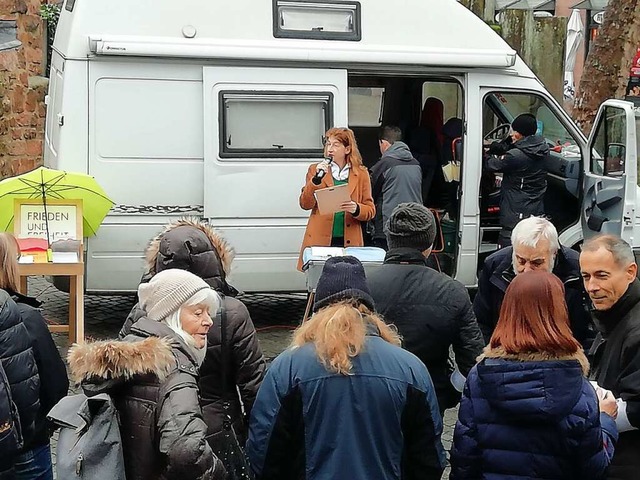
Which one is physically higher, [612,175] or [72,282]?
[612,175]

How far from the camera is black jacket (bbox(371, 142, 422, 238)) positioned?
8.01m

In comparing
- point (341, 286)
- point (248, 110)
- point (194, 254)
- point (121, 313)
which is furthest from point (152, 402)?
point (121, 313)

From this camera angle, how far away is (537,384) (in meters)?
3.25

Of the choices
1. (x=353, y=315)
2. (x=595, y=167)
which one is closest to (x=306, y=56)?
(x=595, y=167)

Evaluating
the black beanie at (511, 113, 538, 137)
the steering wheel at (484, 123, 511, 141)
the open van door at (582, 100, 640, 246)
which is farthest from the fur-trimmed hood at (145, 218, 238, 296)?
the steering wheel at (484, 123, 511, 141)

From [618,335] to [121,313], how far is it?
631 centimetres

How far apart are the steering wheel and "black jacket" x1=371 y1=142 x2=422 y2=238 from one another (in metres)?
1.63

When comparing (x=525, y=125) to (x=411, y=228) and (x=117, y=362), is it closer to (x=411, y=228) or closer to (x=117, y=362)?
(x=411, y=228)

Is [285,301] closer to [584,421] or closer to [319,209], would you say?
[319,209]

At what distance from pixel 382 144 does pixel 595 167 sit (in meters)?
1.90

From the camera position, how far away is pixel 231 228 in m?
8.07

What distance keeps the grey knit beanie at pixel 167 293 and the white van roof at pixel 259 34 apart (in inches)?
180

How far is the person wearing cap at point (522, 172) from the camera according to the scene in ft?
28.3

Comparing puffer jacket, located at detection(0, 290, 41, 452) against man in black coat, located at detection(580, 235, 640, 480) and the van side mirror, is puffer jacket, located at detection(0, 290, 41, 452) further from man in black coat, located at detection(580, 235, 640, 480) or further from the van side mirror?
the van side mirror
